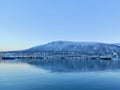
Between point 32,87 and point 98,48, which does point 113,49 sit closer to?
point 98,48

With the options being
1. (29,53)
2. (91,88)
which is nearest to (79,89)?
(91,88)

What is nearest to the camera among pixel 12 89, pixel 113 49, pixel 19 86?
pixel 12 89

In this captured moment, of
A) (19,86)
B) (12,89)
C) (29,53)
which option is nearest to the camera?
(12,89)

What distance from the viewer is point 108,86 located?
21156mm

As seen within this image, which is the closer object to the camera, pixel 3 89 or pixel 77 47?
pixel 3 89

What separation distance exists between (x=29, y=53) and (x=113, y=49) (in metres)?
64.0

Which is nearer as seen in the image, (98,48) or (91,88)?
(91,88)

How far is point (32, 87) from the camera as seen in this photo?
20641mm

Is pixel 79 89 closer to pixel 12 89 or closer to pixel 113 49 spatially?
pixel 12 89

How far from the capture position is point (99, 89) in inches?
778

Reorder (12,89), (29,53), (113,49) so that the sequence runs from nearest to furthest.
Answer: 1. (12,89)
2. (29,53)
3. (113,49)

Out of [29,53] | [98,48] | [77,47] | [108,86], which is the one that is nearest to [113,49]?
[98,48]

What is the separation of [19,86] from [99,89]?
576cm

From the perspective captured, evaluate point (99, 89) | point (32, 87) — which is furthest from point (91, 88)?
point (32, 87)
